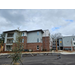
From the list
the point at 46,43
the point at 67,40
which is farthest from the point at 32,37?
the point at 67,40

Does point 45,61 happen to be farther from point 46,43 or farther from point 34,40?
point 46,43

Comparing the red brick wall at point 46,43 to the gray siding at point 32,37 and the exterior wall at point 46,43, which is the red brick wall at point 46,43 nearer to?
the exterior wall at point 46,43

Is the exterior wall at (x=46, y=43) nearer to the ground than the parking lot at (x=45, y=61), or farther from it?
farther from it

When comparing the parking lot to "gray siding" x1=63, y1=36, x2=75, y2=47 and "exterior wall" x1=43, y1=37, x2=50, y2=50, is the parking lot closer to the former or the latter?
"exterior wall" x1=43, y1=37, x2=50, y2=50

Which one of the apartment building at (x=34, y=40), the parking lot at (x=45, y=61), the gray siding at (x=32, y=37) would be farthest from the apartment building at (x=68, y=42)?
the parking lot at (x=45, y=61)

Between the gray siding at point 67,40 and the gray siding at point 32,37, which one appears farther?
the gray siding at point 67,40

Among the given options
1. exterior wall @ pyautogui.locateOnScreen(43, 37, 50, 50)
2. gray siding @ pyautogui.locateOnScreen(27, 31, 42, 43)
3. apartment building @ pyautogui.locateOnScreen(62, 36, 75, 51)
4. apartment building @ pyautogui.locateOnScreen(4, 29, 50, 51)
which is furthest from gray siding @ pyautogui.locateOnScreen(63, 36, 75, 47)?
gray siding @ pyautogui.locateOnScreen(27, 31, 42, 43)

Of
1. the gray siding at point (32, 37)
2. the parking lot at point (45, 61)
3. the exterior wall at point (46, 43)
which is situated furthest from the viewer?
the exterior wall at point (46, 43)

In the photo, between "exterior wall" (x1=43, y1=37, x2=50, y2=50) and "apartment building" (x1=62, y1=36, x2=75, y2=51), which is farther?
"apartment building" (x1=62, y1=36, x2=75, y2=51)
